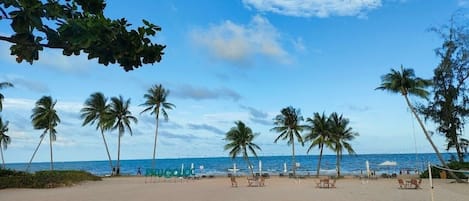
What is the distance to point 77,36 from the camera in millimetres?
3588

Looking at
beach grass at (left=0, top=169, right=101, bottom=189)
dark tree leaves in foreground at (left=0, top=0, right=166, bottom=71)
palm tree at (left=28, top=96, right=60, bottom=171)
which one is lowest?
beach grass at (left=0, top=169, right=101, bottom=189)

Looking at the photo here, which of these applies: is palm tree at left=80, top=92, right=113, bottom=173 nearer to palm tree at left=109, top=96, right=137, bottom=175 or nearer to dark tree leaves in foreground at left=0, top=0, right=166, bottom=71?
palm tree at left=109, top=96, right=137, bottom=175

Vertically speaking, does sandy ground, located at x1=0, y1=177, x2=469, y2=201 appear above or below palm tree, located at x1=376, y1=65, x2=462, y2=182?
below

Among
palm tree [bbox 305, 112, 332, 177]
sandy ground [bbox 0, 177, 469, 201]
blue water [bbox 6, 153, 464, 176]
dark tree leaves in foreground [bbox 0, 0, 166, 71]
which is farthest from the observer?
blue water [bbox 6, 153, 464, 176]

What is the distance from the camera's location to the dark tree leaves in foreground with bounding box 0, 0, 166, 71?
3521mm

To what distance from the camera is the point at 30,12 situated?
346cm

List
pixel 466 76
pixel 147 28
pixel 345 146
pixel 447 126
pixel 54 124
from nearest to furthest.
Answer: pixel 147 28 < pixel 466 76 < pixel 447 126 < pixel 345 146 < pixel 54 124

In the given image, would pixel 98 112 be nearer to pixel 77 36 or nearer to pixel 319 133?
pixel 319 133

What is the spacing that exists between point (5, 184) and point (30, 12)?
26.1 metres

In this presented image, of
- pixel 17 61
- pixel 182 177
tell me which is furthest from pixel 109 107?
pixel 17 61

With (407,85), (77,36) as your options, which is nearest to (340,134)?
(407,85)

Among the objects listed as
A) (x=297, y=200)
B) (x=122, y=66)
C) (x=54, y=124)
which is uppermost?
(x=54, y=124)

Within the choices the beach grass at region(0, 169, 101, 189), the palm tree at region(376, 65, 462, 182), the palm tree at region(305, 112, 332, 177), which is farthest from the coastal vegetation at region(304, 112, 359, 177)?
the beach grass at region(0, 169, 101, 189)

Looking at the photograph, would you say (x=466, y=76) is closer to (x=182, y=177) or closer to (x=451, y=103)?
(x=451, y=103)
